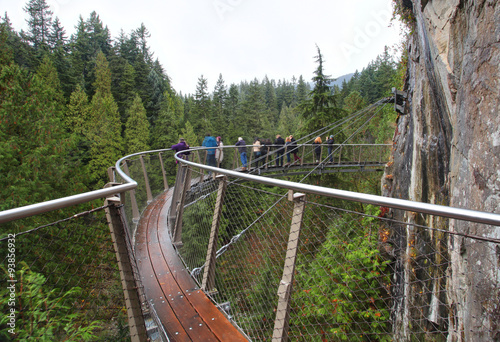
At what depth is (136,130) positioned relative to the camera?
119 feet

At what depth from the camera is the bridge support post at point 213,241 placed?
2438 mm

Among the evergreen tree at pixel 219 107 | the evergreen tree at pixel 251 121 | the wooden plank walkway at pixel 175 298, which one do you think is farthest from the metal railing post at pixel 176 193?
the evergreen tree at pixel 219 107

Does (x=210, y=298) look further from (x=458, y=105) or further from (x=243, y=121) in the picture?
(x=243, y=121)

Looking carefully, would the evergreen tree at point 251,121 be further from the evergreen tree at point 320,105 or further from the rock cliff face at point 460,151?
the rock cliff face at point 460,151

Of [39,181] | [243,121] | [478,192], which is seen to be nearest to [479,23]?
[478,192]

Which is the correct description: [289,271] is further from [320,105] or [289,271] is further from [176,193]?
[320,105]

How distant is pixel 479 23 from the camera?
3.72 metres

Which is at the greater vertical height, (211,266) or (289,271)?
(289,271)

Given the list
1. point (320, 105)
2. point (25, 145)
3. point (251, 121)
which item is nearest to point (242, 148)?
point (320, 105)

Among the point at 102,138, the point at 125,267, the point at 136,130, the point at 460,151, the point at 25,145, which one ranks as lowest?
the point at 125,267

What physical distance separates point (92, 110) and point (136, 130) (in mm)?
5482

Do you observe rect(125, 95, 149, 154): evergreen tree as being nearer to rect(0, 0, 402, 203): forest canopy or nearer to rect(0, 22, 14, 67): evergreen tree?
rect(0, 0, 402, 203): forest canopy

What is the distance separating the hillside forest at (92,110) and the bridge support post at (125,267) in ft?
0.37

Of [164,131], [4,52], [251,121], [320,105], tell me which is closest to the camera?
[320,105]
